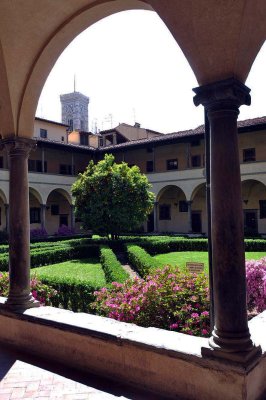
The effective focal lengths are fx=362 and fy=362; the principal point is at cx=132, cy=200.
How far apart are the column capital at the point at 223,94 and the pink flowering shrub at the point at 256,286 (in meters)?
4.15

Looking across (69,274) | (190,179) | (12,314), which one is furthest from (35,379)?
(190,179)

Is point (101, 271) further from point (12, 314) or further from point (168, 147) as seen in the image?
point (168, 147)

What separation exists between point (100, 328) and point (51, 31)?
381cm

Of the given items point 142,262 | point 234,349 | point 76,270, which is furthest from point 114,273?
point 234,349

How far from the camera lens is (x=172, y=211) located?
96.0ft

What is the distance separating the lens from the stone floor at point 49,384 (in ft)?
10.5

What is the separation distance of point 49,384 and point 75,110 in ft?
229

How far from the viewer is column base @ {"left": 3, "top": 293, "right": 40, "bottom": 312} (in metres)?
4.58

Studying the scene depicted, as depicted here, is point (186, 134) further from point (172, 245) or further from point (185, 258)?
point (185, 258)

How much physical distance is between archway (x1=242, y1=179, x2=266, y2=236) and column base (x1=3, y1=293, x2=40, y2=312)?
2184cm

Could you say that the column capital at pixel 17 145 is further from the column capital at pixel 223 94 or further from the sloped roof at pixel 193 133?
the sloped roof at pixel 193 133

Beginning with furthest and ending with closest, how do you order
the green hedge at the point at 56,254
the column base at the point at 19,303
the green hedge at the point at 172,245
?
1. the green hedge at the point at 172,245
2. the green hedge at the point at 56,254
3. the column base at the point at 19,303

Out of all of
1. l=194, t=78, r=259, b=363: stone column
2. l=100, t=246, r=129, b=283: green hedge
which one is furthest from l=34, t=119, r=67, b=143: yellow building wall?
l=194, t=78, r=259, b=363: stone column

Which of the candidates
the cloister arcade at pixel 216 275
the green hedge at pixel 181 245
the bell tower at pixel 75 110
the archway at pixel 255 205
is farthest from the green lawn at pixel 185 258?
the bell tower at pixel 75 110
